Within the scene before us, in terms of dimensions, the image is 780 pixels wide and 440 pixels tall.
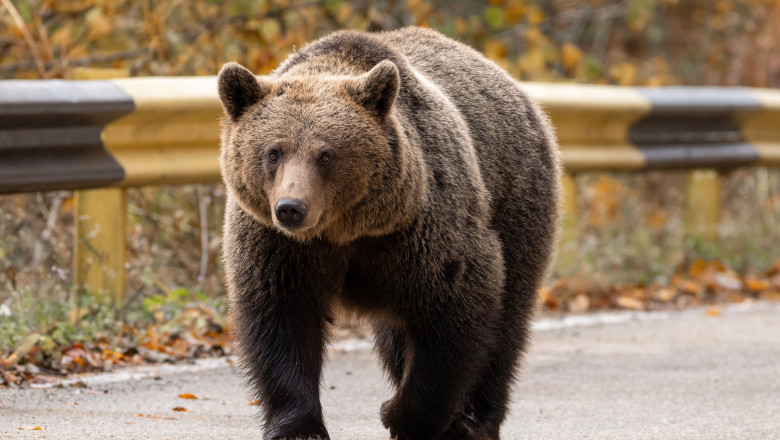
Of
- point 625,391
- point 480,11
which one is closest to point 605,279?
point 625,391

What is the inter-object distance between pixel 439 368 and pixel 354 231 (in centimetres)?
53

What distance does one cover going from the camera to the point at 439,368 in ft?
13.6

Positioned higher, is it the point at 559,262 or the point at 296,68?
the point at 296,68

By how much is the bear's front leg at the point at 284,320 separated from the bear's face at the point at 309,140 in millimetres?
113

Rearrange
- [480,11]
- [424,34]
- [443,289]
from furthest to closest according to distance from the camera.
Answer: [480,11] < [424,34] < [443,289]

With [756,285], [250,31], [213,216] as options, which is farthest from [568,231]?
[250,31]

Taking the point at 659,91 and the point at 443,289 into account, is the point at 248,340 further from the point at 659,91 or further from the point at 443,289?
the point at 659,91

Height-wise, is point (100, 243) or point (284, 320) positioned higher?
point (284, 320)

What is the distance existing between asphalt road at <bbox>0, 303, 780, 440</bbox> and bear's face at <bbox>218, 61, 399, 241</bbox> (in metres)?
0.90

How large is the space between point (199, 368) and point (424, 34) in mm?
1752

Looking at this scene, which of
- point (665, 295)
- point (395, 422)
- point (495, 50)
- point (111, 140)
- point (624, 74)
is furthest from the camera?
point (624, 74)

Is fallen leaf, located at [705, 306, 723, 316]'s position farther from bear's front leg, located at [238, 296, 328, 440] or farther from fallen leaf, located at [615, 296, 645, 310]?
bear's front leg, located at [238, 296, 328, 440]

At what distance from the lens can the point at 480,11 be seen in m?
13.3

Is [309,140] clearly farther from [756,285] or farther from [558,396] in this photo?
[756,285]
